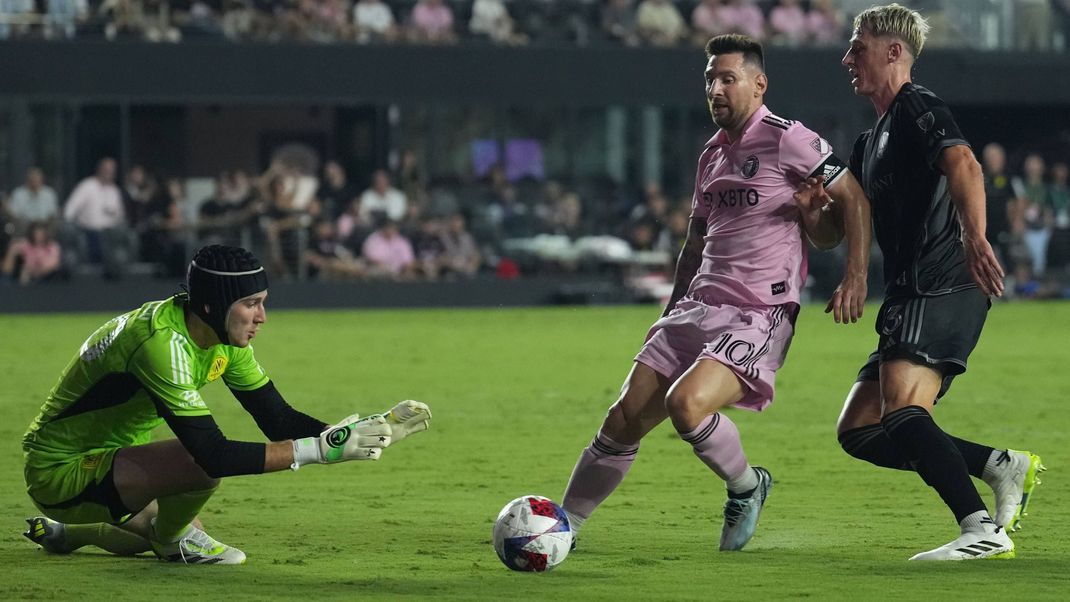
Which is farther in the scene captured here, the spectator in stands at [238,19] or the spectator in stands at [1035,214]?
the spectator in stands at [1035,214]

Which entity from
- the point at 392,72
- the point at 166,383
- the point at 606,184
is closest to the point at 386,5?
the point at 392,72

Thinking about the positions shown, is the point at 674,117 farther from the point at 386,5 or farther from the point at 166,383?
the point at 166,383

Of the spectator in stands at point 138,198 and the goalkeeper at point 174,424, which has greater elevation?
the goalkeeper at point 174,424

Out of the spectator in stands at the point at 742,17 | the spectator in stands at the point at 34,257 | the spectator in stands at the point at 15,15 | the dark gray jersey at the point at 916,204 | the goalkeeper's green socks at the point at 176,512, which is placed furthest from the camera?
the spectator in stands at the point at 742,17

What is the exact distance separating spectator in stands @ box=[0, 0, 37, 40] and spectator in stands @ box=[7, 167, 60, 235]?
2.59 metres

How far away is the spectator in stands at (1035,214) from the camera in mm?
27266

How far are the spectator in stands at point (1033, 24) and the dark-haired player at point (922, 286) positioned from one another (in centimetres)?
2454

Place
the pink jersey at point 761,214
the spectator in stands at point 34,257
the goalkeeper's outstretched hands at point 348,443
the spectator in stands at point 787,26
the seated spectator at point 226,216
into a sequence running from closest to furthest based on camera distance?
the goalkeeper's outstretched hands at point 348,443 < the pink jersey at point 761,214 < the spectator in stands at point 34,257 < the seated spectator at point 226,216 < the spectator in stands at point 787,26

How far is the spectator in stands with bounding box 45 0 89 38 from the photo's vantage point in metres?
25.5

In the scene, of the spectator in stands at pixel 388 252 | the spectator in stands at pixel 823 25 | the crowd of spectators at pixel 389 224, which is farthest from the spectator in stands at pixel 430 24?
the spectator in stands at pixel 823 25

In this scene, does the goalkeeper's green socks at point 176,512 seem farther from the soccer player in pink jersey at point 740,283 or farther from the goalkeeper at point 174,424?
the soccer player in pink jersey at point 740,283

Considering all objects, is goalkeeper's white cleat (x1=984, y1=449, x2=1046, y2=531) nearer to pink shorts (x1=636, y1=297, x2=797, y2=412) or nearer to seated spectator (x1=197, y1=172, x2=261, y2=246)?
pink shorts (x1=636, y1=297, x2=797, y2=412)

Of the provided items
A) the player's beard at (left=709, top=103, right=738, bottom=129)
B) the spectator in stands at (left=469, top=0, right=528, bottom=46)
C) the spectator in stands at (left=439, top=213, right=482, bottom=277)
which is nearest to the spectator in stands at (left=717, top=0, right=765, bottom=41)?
the spectator in stands at (left=469, top=0, right=528, bottom=46)

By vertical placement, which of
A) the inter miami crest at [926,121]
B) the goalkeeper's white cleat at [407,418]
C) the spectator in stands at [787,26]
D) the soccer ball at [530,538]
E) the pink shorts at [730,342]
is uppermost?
the inter miami crest at [926,121]
